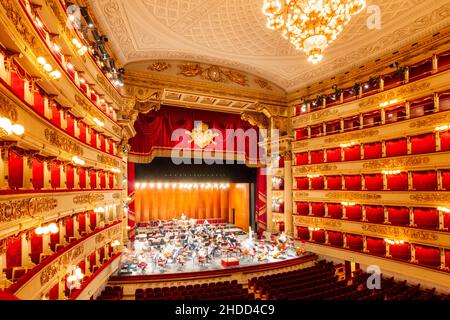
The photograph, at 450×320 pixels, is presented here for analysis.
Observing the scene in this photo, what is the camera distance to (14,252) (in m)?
5.67

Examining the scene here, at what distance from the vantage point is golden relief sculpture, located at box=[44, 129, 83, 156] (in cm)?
664

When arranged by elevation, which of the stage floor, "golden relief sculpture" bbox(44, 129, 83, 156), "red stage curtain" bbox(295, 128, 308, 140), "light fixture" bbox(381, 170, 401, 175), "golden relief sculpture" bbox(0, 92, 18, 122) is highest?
"red stage curtain" bbox(295, 128, 308, 140)

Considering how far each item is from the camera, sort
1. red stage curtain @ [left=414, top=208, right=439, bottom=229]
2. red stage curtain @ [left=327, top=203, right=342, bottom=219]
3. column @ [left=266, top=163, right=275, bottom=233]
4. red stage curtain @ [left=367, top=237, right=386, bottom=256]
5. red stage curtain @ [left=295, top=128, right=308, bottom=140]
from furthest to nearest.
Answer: column @ [left=266, top=163, right=275, bottom=233] → red stage curtain @ [left=295, top=128, right=308, bottom=140] → red stage curtain @ [left=327, top=203, right=342, bottom=219] → red stage curtain @ [left=367, top=237, right=386, bottom=256] → red stage curtain @ [left=414, top=208, right=439, bottom=229]

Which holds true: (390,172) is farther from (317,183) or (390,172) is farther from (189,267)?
(189,267)

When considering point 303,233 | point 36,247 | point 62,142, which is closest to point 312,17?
point 62,142

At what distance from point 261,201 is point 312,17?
15053mm

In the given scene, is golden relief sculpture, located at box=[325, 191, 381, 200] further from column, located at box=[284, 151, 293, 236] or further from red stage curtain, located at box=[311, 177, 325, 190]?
column, located at box=[284, 151, 293, 236]

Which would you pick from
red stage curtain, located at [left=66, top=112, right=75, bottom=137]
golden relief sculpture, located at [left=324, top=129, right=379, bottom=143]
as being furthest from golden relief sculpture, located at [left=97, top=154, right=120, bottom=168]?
golden relief sculpture, located at [left=324, top=129, right=379, bottom=143]

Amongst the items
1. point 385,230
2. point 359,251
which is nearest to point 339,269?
point 359,251

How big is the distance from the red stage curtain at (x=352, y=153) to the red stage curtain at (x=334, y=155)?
18.2 inches

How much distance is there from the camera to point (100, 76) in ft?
36.1

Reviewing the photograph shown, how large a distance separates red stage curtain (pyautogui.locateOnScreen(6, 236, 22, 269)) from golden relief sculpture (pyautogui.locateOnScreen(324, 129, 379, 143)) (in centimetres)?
1461

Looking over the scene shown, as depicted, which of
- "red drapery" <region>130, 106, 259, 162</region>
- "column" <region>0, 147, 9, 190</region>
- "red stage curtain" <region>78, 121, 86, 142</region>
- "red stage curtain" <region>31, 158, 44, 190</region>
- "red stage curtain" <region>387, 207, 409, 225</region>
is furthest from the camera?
"red drapery" <region>130, 106, 259, 162</region>
